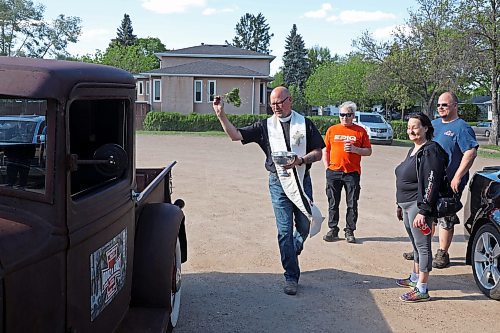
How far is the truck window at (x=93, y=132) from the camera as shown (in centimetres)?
289

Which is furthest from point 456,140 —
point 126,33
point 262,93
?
point 126,33

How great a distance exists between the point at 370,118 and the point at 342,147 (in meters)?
21.2

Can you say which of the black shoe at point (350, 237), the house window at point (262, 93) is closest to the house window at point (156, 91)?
the house window at point (262, 93)

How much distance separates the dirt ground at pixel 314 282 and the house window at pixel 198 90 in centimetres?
3146

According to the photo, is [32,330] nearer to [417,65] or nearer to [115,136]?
[115,136]

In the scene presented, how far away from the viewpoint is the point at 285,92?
17.4 feet

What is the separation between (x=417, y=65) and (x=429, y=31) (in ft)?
6.21

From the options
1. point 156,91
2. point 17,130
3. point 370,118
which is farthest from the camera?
point 156,91

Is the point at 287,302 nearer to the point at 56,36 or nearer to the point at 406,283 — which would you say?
the point at 406,283

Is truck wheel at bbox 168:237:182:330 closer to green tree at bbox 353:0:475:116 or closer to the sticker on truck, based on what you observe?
the sticker on truck

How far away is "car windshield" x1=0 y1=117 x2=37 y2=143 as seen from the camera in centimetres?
280

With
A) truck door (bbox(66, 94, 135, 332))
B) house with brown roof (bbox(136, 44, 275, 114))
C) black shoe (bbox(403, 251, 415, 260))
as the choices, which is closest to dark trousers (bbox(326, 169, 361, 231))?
black shoe (bbox(403, 251, 415, 260))

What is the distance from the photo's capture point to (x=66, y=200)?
8.05 ft

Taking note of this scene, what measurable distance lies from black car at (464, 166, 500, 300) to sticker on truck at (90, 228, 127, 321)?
3451mm
